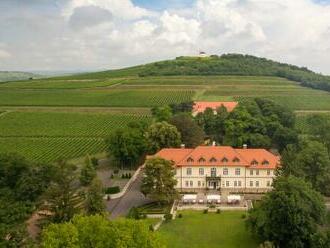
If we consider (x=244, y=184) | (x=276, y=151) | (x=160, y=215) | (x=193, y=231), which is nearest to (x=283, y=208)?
(x=193, y=231)

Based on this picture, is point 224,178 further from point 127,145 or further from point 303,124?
point 303,124

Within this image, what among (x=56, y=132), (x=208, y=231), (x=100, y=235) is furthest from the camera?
(x=56, y=132)

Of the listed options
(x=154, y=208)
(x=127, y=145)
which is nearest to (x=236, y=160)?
(x=154, y=208)

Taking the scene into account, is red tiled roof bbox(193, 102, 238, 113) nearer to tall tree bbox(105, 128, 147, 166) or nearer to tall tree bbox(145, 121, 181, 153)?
tall tree bbox(145, 121, 181, 153)

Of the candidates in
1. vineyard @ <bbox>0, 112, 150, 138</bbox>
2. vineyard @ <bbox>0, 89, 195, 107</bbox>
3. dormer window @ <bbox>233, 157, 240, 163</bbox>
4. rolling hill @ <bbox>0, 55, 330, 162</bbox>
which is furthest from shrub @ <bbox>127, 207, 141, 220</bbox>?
vineyard @ <bbox>0, 89, 195, 107</bbox>

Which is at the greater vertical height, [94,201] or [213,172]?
[94,201]
